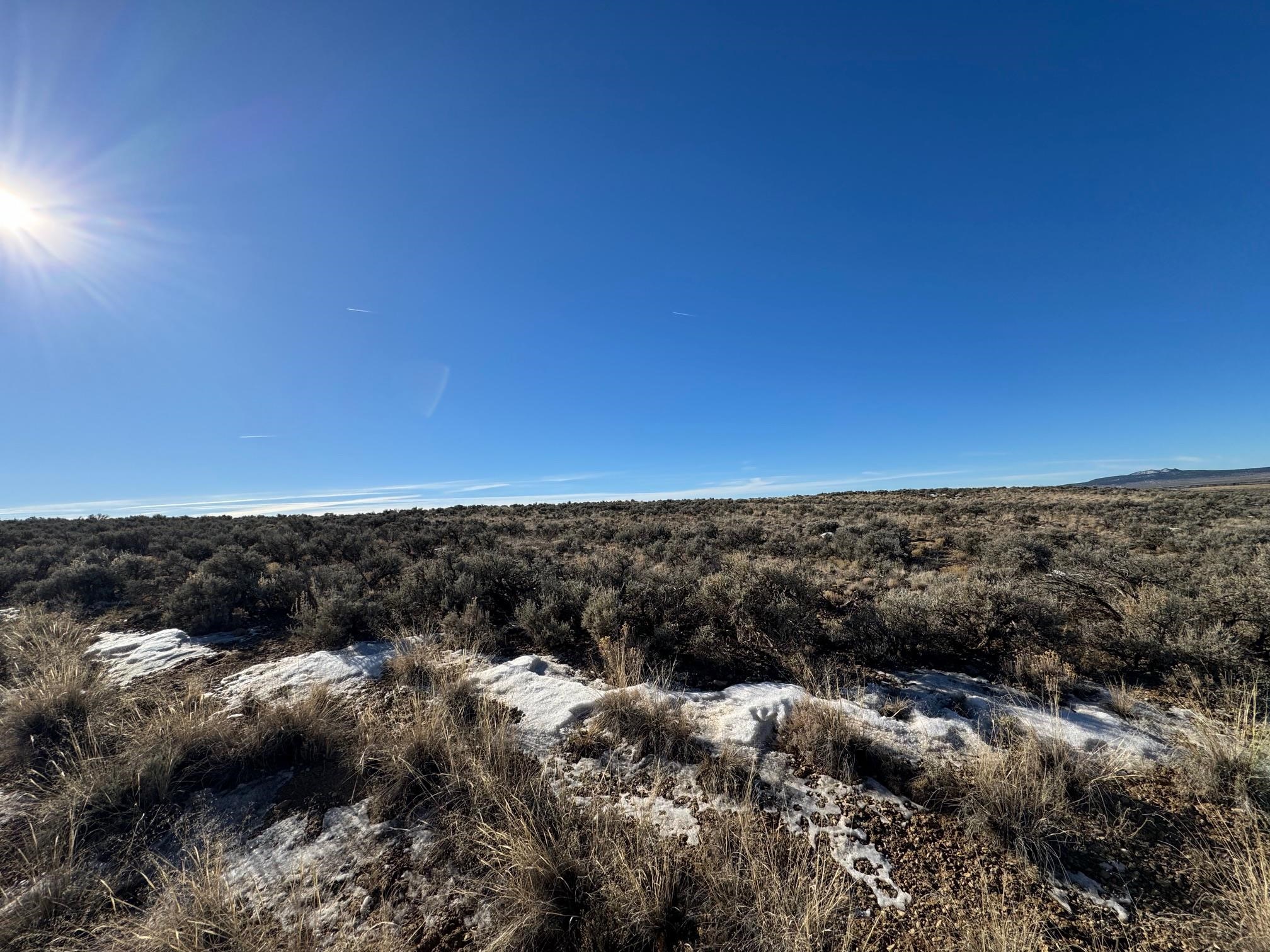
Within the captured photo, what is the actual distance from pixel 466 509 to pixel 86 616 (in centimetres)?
2712

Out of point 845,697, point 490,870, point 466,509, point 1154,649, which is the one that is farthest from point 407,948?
point 466,509

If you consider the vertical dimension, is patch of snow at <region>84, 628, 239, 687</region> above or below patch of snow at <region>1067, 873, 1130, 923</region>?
above

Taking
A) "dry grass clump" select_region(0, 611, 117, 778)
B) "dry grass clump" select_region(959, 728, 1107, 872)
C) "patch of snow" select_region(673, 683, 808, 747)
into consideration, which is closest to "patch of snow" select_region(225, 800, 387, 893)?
"dry grass clump" select_region(0, 611, 117, 778)

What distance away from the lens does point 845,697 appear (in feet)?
13.9

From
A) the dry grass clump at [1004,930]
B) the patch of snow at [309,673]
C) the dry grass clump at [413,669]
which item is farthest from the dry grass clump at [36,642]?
the dry grass clump at [1004,930]

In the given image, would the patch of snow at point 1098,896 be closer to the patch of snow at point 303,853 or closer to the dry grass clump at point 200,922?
the patch of snow at point 303,853

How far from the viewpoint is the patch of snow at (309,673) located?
15.9 feet

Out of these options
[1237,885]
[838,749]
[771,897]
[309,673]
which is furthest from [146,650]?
[1237,885]

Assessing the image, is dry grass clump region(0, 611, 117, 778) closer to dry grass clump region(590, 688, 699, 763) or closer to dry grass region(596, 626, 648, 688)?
dry grass clump region(590, 688, 699, 763)

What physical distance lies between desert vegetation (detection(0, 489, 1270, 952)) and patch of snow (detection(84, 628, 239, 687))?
21 cm

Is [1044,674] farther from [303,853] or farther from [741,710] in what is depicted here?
[303,853]

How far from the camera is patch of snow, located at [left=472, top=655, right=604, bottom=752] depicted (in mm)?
3867

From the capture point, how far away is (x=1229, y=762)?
117 inches

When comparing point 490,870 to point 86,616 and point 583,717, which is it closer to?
point 583,717
